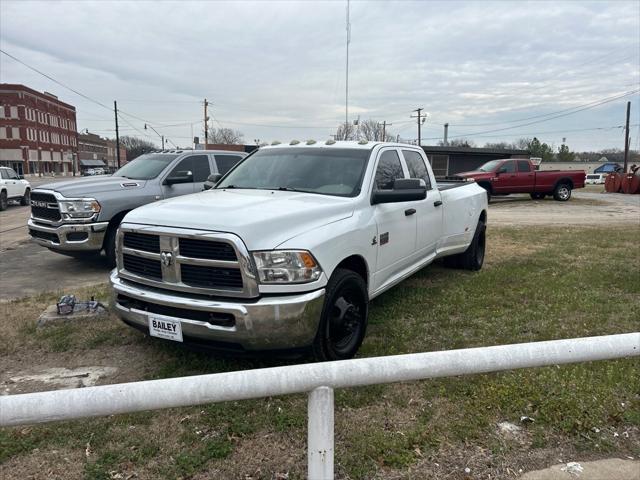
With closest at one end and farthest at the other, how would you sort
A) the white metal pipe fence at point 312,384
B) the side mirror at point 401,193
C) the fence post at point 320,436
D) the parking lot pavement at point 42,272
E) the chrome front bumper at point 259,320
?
the white metal pipe fence at point 312,384, the fence post at point 320,436, the chrome front bumper at point 259,320, the side mirror at point 401,193, the parking lot pavement at point 42,272

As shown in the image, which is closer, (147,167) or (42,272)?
(42,272)

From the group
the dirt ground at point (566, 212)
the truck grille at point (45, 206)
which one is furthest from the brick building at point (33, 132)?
the truck grille at point (45, 206)

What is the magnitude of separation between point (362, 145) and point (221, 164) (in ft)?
15.7

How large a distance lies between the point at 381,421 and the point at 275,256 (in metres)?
1.30

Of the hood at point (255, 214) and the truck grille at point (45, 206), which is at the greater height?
the hood at point (255, 214)

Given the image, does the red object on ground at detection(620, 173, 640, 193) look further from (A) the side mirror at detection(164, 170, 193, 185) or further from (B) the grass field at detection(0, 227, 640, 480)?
(A) the side mirror at detection(164, 170, 193, 185)

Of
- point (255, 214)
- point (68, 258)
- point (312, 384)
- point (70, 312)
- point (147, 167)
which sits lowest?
point (68, 258)

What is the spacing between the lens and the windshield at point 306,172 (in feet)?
15.1

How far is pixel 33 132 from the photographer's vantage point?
225 feet

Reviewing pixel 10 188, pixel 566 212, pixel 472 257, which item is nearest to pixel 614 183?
pixel 566 212

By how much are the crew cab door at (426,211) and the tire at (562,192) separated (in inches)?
756

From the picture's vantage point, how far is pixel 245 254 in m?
3.31

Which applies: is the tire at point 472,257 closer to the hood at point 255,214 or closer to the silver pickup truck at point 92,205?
the hood at point 255,214

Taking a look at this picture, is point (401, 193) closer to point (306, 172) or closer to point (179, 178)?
point (306, 172)
